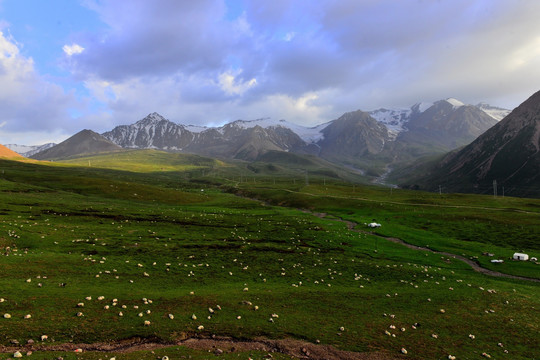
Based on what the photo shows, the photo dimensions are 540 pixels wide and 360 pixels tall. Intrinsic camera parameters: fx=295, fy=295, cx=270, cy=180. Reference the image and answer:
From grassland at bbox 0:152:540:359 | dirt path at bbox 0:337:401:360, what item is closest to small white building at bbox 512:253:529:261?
grassland at bbox 0:152:540:359

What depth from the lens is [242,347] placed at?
1861 centimetres

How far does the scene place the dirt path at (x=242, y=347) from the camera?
16.9 metres

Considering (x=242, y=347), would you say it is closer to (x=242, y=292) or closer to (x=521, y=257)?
(x=242, y=292)

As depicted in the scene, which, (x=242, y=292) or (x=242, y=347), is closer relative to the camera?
(x=242, y=347)

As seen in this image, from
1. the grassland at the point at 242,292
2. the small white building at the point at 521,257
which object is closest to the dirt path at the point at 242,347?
the grassland at the point at 242,292

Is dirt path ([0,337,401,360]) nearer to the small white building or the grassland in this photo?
the grassland

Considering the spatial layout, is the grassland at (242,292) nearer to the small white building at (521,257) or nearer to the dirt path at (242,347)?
the dirt path at (242,347)

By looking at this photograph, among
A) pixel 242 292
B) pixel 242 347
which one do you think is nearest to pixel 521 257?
pixel 242 292

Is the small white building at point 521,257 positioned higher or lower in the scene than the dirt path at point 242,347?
lower

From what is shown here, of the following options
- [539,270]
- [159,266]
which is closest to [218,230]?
[159,266]

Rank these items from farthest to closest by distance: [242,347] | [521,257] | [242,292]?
[521,257] < [242,292] < [242,347]

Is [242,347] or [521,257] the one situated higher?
[242,347]

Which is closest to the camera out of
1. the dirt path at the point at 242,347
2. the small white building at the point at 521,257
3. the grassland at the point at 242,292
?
the dirt path at the point at 242,347

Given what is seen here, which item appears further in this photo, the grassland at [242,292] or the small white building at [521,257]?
the small white building at [521,257]
